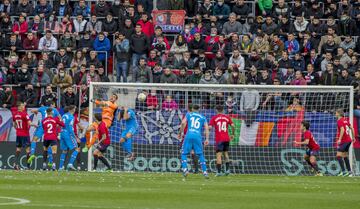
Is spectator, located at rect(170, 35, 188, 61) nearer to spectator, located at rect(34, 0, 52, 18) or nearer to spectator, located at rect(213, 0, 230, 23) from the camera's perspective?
spectator, located at rect(213, 0, 230, 23)

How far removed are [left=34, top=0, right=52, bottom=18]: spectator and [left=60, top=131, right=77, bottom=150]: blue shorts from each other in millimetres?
7242

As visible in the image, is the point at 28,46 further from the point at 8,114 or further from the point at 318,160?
the point at 318,160

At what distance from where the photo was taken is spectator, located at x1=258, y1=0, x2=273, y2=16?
40.4m

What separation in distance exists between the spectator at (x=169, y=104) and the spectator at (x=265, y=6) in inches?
246

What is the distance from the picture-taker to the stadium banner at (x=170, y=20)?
40.9 metres

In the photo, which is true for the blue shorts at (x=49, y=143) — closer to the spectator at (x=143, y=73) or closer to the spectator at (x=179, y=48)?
the spectator at (x=143, y=73)

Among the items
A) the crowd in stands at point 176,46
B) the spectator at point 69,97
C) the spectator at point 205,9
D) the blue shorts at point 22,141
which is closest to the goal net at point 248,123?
the crowd in stands at point 176,46

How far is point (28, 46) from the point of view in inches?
1591

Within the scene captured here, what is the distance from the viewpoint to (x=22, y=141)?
3656 centimetres

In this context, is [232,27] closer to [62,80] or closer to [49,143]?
[62,80]

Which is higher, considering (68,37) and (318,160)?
(68,37)

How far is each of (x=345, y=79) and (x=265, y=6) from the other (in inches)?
216

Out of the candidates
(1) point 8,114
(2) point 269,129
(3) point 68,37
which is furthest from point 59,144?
(2) point 269,129

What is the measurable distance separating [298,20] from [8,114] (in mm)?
10624
